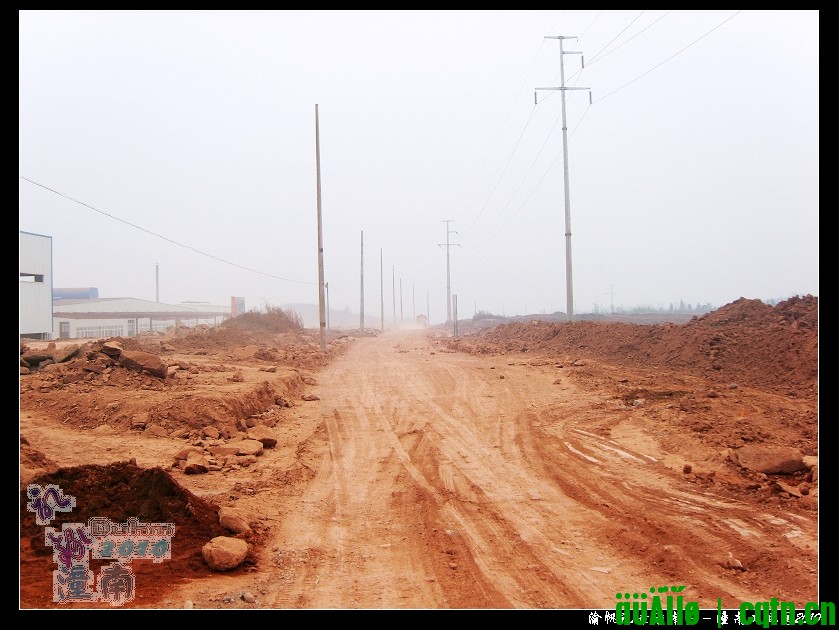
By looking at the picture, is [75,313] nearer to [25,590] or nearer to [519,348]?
[519,348]

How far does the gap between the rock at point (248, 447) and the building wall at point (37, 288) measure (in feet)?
62.5

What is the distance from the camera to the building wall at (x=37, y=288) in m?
22.5

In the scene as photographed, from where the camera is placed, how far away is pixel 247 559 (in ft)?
15.3

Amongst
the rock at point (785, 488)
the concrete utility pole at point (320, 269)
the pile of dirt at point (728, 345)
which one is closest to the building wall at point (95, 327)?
the concrete utility pole at point (320, 269)

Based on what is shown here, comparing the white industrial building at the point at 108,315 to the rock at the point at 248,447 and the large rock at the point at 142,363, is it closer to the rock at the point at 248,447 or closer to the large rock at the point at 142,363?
the large rock at the point at 142,363

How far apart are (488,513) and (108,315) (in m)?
39.0

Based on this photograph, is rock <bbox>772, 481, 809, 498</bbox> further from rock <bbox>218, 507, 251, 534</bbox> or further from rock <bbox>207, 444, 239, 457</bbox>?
rock <bbox>207, 444, 239, 457</bbox>

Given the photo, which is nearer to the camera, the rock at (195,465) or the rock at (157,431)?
the rock at (195,465)

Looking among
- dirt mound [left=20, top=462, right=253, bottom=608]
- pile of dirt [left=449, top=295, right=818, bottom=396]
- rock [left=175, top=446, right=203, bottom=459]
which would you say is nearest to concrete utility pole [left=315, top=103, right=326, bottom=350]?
pile of dirt [left=449, top=295, right=818, bottom=396]

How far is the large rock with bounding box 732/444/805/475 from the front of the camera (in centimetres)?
675

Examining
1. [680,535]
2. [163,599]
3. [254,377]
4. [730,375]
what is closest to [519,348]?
[730,375]

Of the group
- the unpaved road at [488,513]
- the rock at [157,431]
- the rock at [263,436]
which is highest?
the rock at [157,431]

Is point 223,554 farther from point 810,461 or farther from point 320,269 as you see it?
point 320,269

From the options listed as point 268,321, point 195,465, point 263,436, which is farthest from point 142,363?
point 268,321
